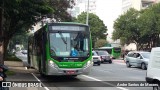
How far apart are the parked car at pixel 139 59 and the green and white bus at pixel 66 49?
14.9m

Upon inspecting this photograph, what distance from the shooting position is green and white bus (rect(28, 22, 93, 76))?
60.4 feet

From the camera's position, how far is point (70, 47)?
61.2ft

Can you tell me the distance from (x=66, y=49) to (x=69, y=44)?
0.96 feet

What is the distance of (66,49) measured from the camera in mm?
18625

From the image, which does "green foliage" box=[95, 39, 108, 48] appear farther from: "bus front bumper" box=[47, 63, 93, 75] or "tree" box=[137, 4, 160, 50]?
"bus front bumper" box=[47, 63, 93, 75]

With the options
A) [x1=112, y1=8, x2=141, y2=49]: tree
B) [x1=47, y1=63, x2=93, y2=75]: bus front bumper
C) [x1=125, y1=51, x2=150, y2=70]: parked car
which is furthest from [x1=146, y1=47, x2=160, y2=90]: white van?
[x1=112, y1=8, x2=141, y2=49]: tree

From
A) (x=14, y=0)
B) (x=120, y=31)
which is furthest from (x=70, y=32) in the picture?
(x=120, y=31)

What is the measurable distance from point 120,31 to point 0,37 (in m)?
55.2

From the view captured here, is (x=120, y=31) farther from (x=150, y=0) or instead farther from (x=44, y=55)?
(x=44, y=55)

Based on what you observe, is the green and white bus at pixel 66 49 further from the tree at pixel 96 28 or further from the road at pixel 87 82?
the tree at pixel 96 28

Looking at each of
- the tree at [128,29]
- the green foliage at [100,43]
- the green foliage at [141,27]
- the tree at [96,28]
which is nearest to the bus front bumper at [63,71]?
the green foliage at [141,27]

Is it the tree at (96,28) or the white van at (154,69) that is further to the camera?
the tree at (96,28)

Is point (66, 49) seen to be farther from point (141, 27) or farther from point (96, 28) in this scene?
point (96, 28)

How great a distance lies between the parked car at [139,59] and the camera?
3322 cm
